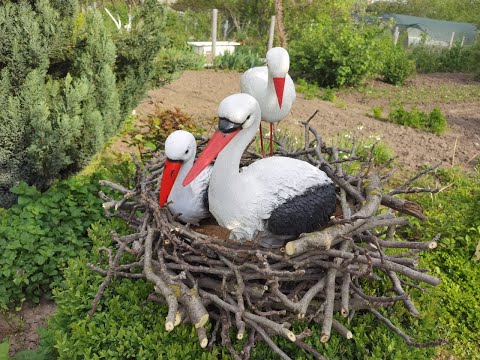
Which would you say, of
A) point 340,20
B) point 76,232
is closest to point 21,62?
point 76,232

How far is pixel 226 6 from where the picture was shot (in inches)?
647

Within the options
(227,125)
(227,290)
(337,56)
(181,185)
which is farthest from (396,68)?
(227,290)

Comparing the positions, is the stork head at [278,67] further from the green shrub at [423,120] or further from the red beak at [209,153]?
the green shrub at [423,120]

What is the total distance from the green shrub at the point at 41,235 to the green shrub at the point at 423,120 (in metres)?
5.20

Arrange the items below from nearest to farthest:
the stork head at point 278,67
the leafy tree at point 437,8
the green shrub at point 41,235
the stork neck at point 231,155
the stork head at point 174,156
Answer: the stork neck at point 231,155 → the stork head at point 174,156 → the stork head at point 278,67 → the green shrub at point 41,235 → the leafy tree at point 437,8

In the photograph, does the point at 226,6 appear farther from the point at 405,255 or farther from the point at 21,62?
the point at 405,255

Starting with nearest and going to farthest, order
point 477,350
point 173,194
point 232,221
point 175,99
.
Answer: point 232,221, point 173,194, point 477,350, point 175,99

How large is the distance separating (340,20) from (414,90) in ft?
12.3

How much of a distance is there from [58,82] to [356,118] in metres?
5.04

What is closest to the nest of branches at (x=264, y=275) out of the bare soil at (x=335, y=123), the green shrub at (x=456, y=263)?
the green shrub at (x=456, y=263)

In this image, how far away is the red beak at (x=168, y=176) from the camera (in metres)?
2.10

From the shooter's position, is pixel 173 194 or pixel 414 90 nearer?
pixel 173 194

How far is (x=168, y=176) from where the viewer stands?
210cm

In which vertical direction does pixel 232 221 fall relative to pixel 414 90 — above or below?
above
